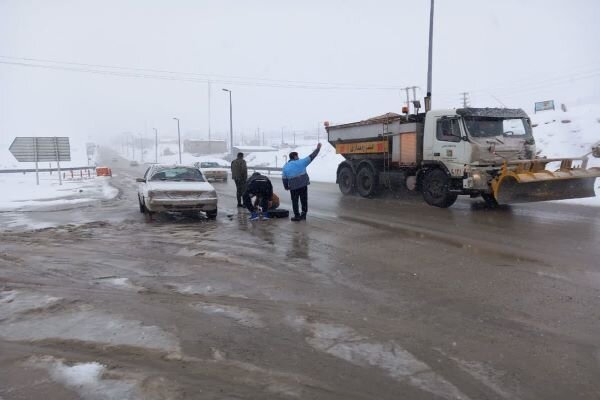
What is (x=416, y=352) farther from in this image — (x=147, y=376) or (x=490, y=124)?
(x=490, y=124)

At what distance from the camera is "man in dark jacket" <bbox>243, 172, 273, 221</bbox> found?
11.2 meters

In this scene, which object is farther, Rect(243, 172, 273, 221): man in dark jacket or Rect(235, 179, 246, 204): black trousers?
Rect(235, 179, 246, 204): black trousers

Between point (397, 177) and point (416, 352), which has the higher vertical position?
point (397, 177)

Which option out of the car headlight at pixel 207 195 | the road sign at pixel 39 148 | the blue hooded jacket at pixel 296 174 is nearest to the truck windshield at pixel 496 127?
the blue hooded jacket at pixel 296 174

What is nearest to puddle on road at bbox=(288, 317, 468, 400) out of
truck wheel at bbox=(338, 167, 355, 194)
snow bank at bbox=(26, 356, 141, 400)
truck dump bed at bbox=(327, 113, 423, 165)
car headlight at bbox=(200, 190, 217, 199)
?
snow bank at bbox=(26, 356, 141, 400)

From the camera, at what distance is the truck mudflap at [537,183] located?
10656 mm

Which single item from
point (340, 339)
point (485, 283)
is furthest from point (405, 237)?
point (340, 339)

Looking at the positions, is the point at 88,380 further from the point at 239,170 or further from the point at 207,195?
the point at 239,170

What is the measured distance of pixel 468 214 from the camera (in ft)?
36.1

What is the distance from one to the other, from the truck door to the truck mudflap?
102 cm

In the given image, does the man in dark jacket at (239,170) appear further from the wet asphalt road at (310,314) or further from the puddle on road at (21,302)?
the puddle on road at (21,302)

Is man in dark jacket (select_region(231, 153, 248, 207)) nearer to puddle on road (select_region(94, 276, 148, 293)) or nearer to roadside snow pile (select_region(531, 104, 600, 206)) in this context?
puddle on road (select_region(94, 276, 148, 293))

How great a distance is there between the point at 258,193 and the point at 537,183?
260 inches

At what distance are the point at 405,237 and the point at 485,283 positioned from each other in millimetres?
2955
